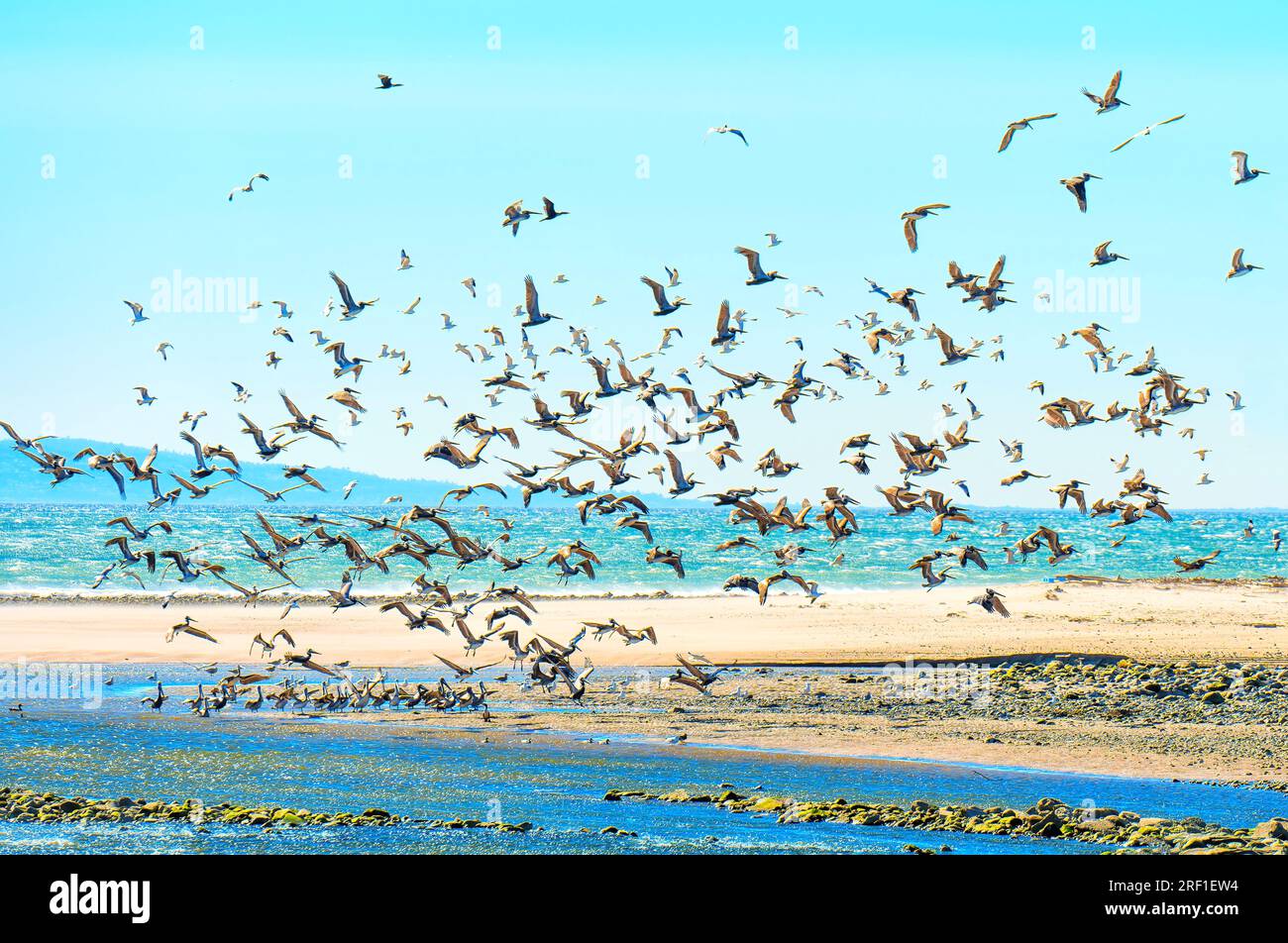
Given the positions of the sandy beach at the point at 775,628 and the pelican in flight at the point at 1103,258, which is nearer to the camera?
the pelican in flight at the point at 1103,258

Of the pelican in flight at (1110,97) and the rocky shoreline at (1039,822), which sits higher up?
the pelican in flight at (1110,97)

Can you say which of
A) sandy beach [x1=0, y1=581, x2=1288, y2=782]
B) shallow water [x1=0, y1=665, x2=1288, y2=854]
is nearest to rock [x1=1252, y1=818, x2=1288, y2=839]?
shallow water [x1=0, y1=665, x2=1288, y2=854]

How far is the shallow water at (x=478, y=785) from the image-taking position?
1586 centimetres

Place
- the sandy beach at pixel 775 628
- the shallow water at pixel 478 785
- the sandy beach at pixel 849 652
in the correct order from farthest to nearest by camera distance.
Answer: the sandy beach at pixel 775 628
the sandy beach at pixel 849 652
the shallow water at pixel 478 785

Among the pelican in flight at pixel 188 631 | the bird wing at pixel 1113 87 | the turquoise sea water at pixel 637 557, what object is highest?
the bird wing at pixel 1113 87

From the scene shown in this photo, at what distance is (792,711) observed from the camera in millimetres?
24688

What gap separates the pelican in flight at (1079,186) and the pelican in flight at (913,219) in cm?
198

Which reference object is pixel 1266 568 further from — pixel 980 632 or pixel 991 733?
pixel 991 733

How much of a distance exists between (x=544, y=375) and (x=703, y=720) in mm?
7494

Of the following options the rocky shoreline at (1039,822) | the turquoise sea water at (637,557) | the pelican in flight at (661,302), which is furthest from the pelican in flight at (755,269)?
the turquoise sea water at (637,557)

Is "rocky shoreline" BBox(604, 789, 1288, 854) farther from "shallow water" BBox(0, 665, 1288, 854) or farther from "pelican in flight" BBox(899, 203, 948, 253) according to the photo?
"pelican in flight" BBox(899, 203, 948, 253)

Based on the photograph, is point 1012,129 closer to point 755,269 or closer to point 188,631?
point 755,269

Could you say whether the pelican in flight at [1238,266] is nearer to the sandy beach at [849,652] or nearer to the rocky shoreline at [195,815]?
the sandy beach at [849,652]

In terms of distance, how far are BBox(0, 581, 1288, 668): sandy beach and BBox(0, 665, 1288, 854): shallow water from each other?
9.89m
